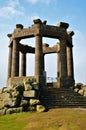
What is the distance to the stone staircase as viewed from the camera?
3222 cm

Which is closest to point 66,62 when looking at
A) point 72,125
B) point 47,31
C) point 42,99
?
point 47,31

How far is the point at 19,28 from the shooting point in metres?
44.0

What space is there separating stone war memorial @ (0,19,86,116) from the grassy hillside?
80.2 inches

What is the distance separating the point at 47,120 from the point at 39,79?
1482 centimetres

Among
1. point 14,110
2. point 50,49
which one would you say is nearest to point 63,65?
point 50,49

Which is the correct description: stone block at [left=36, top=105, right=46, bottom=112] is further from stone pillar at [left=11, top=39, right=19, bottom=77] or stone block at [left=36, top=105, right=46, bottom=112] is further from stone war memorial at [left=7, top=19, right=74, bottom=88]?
stone pillar at [left=11, top=39, right=19, bottom=77]

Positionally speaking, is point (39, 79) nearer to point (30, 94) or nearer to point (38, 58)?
point (38, 58)

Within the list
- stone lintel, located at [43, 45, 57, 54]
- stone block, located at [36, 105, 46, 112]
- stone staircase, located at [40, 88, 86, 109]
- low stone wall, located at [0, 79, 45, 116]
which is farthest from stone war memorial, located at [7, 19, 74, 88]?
stone block, located at [36, 105, 46, 112]

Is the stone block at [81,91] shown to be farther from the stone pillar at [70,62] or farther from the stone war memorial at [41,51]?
the stone pillar at [70,62]

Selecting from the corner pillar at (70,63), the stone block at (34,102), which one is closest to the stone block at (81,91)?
the corner pillar at (70,63)

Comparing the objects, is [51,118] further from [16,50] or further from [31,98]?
[16,50]

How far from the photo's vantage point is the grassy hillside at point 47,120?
22766mm

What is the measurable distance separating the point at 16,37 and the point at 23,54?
24.9 ft

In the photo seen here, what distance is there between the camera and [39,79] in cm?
3891
